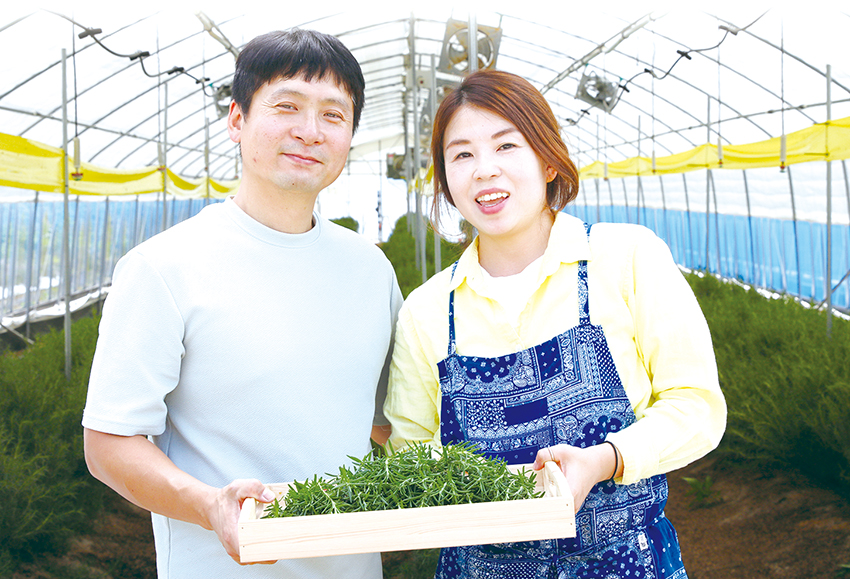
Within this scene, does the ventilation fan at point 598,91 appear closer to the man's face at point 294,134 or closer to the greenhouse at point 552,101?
the greenhouse at point 552,101

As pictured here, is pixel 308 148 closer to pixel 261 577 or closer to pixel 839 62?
pixel 261 577

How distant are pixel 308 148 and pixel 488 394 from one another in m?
0.65

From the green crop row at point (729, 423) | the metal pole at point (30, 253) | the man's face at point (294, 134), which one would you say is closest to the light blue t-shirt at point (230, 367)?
the man's face at point (294, 134)

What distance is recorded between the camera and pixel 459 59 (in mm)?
4695

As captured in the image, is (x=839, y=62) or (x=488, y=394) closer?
(x=488, y=394)

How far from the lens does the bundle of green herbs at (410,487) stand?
Result: 1.13m

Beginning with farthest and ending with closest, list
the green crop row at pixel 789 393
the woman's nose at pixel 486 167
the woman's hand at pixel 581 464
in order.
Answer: the green crop row at pixel 789 393
the woman's nose at pixel 486 167
the woman's hand at pixel 581 464

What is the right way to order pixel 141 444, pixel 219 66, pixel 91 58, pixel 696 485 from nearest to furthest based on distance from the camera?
1. pixel 141 444
2. pixel 696 485
3. pixel 91 58
4. pixel 219 66

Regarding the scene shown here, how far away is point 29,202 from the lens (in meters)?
9.25

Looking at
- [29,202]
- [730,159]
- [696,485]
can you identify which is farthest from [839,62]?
[29,202]

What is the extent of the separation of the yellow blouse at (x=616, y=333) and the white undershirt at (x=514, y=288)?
16mm

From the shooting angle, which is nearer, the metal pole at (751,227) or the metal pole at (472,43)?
the metal pole at (472,43)

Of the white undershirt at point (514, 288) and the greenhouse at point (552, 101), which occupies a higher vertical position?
the greenhouse at point (552, 101)

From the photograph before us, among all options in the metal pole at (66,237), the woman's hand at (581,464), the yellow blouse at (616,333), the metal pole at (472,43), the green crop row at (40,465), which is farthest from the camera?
the metal pole at (66,237)
